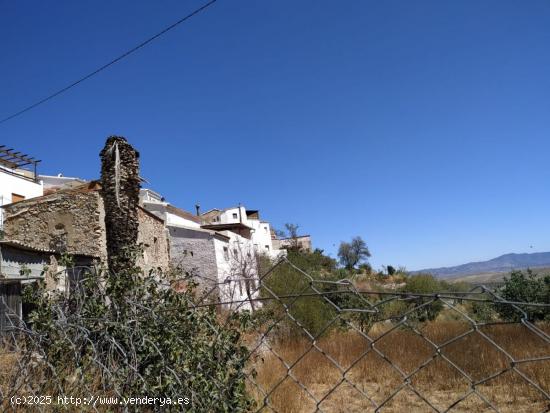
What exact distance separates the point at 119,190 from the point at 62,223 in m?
6.74

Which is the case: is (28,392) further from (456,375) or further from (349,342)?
(349,342)

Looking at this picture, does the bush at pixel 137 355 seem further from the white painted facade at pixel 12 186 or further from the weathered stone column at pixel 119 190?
the white painted facade at pixel 12 186

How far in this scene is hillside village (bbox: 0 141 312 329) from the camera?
7983mm

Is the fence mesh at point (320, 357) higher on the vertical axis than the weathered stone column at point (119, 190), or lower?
lower

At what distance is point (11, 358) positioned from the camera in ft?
12.0

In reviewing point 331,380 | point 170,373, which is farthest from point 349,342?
point 170,373

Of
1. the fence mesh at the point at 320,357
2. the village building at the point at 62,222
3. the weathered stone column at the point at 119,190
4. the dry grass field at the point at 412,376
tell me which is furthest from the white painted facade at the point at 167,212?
the dry grass field at the point at 412,376

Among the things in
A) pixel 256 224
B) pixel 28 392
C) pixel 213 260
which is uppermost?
pixel 256 224

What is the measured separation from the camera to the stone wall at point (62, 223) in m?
13.1

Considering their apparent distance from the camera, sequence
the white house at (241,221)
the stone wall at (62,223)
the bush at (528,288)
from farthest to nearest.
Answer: the white house at (241,221)
the stone wall at (62,223)
the bush at (528,288)

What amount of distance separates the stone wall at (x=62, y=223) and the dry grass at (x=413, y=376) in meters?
7.87

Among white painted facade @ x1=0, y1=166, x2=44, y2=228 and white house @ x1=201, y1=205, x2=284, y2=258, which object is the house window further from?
white house @ x1=201, y1=205, x2=284, y2=258

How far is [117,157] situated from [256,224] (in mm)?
36614

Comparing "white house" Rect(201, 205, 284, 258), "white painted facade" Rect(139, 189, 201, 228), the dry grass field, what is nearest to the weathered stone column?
the dry grass field
